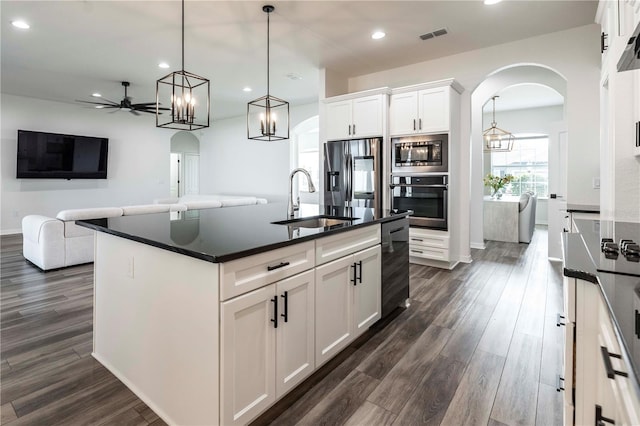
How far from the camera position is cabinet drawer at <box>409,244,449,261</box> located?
428 cm

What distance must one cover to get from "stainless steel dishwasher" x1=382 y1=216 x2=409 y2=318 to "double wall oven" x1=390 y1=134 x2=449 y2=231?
1.46 meters

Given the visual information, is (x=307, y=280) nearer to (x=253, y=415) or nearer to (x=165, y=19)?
(x=253, y=415)

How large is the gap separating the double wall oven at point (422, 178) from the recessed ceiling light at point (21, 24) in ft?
14.7

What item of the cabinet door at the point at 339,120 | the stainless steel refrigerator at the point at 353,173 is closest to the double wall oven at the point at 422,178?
the stainless steel refrigerator at the point at 353,173

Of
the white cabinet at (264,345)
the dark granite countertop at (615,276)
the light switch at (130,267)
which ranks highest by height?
the dark granite countertop at (615,276)

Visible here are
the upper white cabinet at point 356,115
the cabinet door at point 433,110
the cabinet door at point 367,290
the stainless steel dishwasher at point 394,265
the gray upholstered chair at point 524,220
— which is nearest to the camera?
the cabinet door at point 367,290

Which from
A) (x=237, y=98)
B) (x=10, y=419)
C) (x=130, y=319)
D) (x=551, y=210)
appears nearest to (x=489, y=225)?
(x=551, y=210)

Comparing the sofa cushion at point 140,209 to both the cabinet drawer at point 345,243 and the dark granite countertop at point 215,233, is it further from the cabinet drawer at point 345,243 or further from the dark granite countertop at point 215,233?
the cabinet drawer at point 345,243

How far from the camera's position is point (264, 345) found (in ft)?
5.09

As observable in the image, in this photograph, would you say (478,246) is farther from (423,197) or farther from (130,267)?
(130,267)

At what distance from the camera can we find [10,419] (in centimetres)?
166

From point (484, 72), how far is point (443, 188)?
170 centimetres

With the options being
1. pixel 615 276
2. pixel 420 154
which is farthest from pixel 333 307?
A: pixel 420 154

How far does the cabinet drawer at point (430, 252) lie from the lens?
14.0 feet
